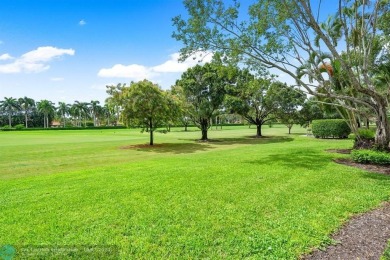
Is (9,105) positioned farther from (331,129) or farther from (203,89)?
(331,129)

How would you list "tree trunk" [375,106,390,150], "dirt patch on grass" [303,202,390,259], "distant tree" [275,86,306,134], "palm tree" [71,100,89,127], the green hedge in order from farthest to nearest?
"palm tree" [71,100,89,127], "distant tree" [275,86,306,134], the green hedge, "tree trunk" [375,106,390,150], "dirt patch on grass" [303,202,390,259]

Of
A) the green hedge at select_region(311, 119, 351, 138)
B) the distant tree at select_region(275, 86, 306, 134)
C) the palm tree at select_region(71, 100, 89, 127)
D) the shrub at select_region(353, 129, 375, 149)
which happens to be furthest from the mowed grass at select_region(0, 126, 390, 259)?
the palm tree at select_region(71, 100, 89, 127)

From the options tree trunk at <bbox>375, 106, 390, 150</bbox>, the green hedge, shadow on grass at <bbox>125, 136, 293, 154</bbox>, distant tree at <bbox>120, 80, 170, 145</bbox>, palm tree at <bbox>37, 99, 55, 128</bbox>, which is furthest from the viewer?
palm tree at <bbox>37, 99, 55, 128</bbox>

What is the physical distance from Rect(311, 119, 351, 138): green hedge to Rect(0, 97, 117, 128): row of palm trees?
70.5 meters

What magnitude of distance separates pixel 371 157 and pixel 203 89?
65.8ft

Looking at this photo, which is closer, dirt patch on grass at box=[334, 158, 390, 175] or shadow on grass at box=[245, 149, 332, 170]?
dirt patch on grass at box=[334, 158, 390, 175]

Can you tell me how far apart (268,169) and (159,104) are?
1430 cm

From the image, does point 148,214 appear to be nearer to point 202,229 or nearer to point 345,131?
point 202,229

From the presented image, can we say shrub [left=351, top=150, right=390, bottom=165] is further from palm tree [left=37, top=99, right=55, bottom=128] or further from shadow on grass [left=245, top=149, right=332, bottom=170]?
palm tree [left=37, top=99, right=55, bottom=128]

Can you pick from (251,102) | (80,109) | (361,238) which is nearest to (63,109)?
(80,109)

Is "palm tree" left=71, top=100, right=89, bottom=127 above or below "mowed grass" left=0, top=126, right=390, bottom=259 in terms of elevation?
above

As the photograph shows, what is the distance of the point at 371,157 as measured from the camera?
11086 mm

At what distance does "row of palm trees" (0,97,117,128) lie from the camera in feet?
321

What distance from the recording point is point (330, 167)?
34.3 ft
